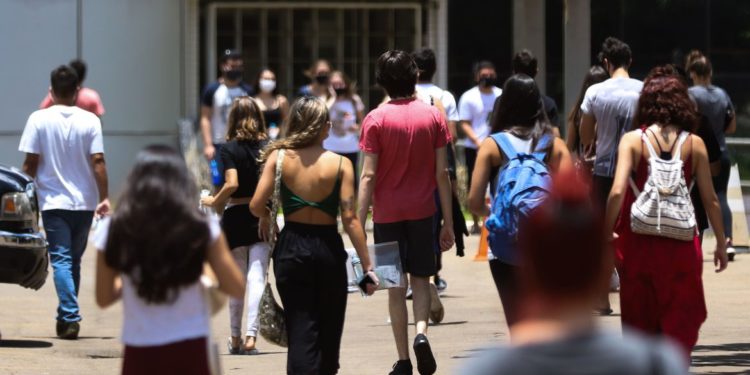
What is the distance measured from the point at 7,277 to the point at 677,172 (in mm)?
4827

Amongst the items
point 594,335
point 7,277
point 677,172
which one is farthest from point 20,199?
point 594,335

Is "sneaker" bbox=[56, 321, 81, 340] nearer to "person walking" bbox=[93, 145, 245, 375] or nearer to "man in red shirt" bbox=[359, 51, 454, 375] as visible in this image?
"man in red shirt" bbox=[359, 51, 454, 375]

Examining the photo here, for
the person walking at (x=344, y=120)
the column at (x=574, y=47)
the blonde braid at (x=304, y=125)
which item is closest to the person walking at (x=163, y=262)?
the blonde braid at (x=304, y=125)

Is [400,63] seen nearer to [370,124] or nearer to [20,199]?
[370,124]

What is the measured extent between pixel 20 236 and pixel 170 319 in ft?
17.4

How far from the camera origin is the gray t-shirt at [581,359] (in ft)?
10.5

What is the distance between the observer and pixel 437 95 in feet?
36.8

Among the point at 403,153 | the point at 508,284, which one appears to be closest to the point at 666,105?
the point at 508,284

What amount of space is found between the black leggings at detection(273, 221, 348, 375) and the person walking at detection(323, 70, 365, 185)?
9.13 meters

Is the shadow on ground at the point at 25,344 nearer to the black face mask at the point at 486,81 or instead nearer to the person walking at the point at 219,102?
the person walking at the point at 219,102

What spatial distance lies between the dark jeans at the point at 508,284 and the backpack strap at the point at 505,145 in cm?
52

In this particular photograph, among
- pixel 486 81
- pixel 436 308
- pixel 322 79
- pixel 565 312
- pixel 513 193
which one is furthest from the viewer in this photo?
pixel 322 79

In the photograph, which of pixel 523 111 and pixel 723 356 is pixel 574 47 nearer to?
pixel 723 356

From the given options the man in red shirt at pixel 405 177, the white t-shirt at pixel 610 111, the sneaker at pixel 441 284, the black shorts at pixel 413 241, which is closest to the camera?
Result: the man in red shirt at pixel 405 177
